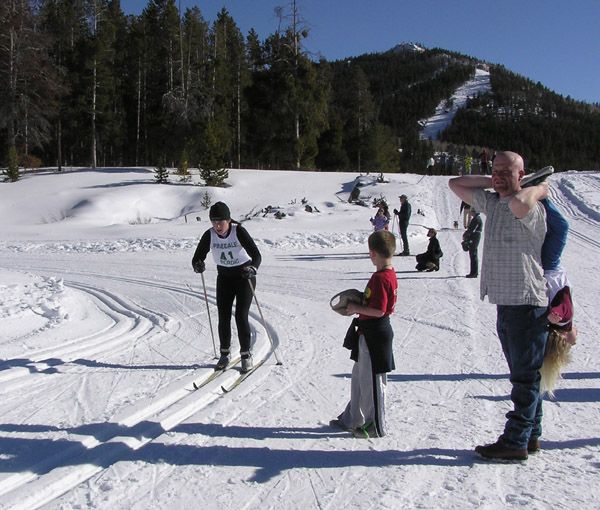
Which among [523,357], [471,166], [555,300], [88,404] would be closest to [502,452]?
[523,357]

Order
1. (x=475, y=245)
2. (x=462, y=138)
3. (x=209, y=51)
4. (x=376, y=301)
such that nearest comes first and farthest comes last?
(x=376, y=301) < (x=475, y=245) < (x=209, y=51) < (x=462, y=138)

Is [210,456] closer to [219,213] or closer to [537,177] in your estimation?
[219,213]

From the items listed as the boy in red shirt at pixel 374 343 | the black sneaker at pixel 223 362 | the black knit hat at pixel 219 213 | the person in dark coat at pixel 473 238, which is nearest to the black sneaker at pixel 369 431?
the boy in red shirt at pixel 374 343

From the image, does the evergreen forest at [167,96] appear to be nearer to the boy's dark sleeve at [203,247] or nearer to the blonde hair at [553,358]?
the boy's dark sleeve at [203,247]

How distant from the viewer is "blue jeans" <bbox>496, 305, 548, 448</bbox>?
136 inches

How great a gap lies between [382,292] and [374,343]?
0.39 meters

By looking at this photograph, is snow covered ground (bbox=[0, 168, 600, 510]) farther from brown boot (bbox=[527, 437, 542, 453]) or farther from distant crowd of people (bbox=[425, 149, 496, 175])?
distant crowd of people (bbox=[425, 149, 496, 175])

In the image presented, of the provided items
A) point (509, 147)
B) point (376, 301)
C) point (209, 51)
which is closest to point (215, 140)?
point (209, 51)

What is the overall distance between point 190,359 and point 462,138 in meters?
139

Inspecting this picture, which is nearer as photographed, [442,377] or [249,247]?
[442,377]

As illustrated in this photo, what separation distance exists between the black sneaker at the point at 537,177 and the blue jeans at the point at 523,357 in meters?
0.77

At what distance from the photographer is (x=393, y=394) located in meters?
5.06

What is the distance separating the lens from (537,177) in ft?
11.2

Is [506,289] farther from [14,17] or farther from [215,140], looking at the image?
[14,17]
